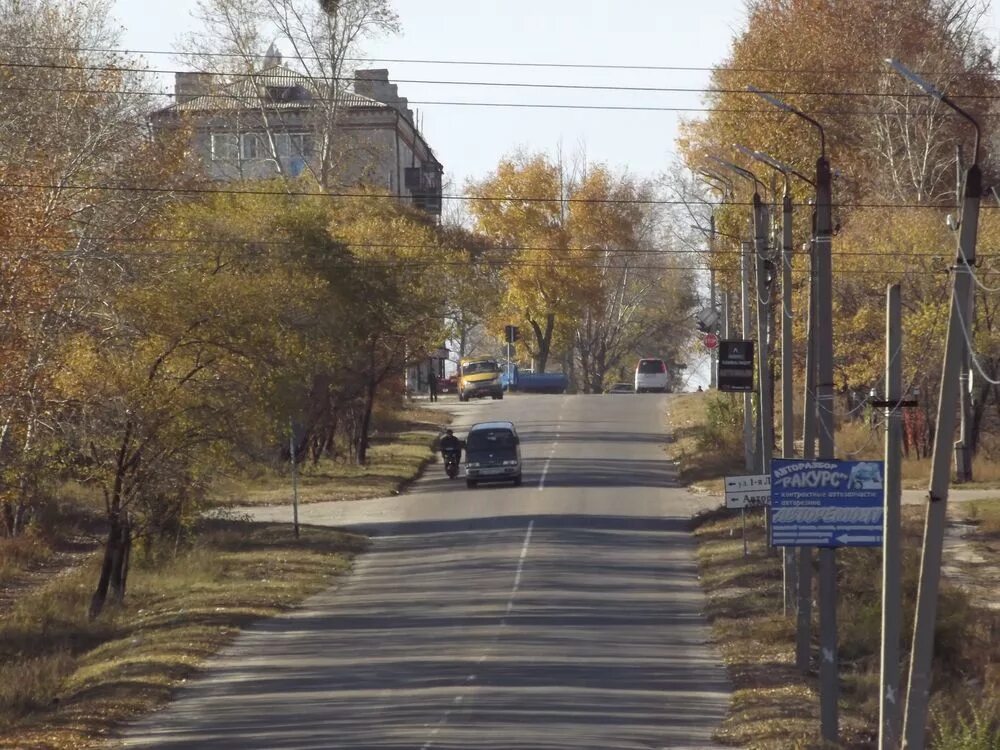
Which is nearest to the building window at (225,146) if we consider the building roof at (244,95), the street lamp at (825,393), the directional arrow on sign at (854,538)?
the building roof at (244,95)

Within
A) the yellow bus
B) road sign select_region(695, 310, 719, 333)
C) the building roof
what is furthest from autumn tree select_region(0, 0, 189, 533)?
the yellow bus

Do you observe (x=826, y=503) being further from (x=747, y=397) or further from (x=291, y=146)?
(x=291, y=146)

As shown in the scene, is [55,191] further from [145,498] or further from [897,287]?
[897,287]

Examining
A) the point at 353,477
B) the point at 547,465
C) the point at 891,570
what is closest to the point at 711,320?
the point at 547,465

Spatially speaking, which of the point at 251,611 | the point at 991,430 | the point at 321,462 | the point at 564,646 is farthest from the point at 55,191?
the point at 991,430

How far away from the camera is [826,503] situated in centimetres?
1734

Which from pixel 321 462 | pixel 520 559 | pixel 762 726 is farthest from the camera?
pixel 321 462

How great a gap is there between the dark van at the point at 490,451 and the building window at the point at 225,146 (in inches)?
757

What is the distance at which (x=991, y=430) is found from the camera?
5456cm

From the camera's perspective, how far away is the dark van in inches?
1860

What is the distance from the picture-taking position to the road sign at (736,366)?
32.0m

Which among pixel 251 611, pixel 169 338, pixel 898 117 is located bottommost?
pixel 251 611

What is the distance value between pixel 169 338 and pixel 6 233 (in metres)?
4.56

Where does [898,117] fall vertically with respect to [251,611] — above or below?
above
